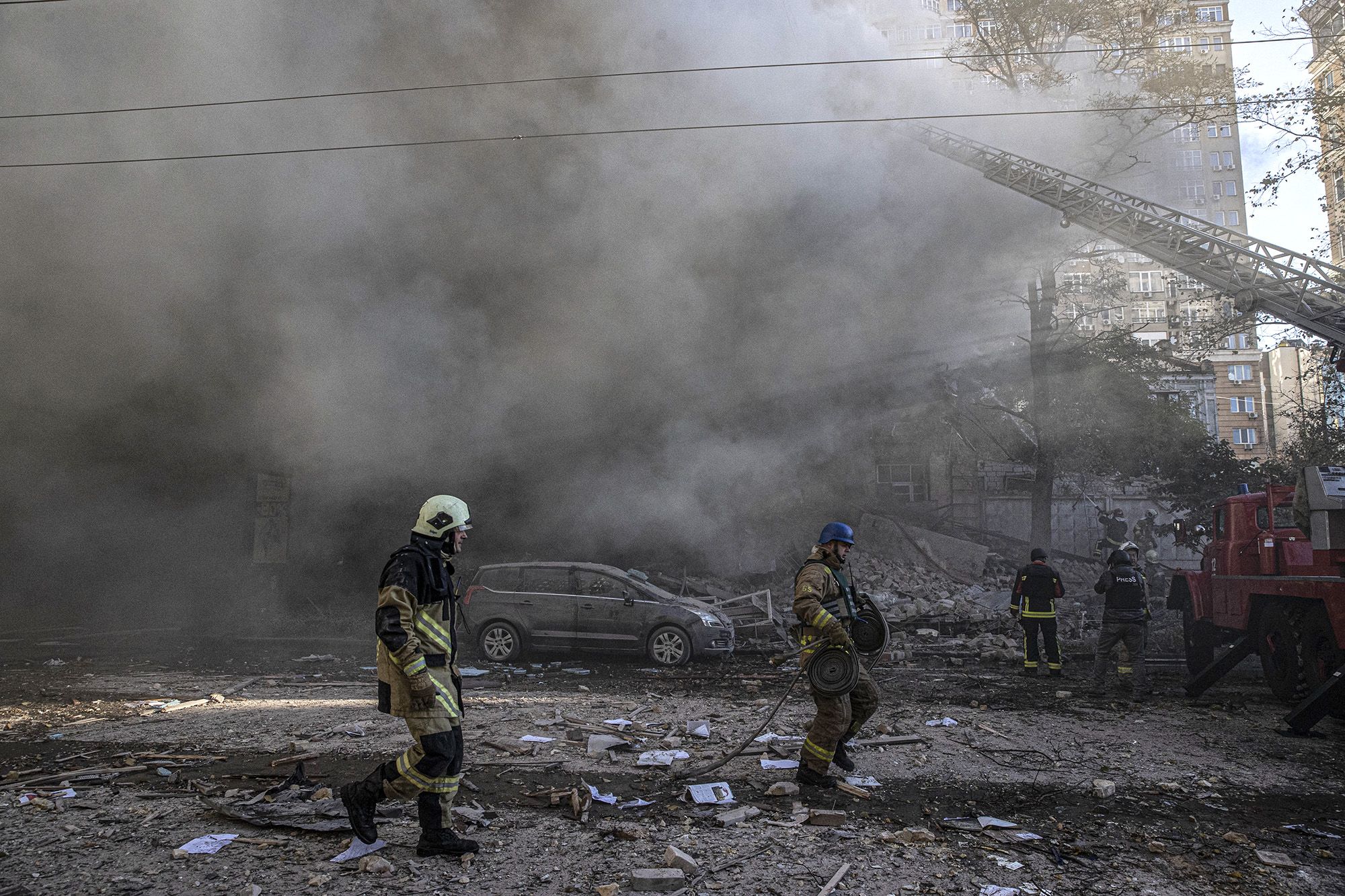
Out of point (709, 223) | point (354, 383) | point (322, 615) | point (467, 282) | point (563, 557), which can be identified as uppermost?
point (709, 223)

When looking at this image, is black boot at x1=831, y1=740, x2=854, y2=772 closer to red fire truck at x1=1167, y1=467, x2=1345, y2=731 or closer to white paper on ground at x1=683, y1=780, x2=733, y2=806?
white paper on ground at x1=683, y1=780, x2=733, y2=806

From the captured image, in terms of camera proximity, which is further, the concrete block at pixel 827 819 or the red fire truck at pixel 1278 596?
the red fire truck at pixel 1278 596

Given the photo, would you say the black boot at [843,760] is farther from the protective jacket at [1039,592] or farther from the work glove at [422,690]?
the protective jacket at [1039,592]

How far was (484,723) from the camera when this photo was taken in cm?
570

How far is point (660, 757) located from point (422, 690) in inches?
85.0

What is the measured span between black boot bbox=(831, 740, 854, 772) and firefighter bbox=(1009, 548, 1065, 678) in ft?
14.4

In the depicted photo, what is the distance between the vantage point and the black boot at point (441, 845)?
3.21 m

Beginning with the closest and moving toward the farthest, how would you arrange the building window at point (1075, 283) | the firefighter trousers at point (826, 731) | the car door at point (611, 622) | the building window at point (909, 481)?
the firefighter trousers at point (826, 731) < the car door at point (611, 622) < the building window at point (1075, 283) < the building window at point (909, 481)

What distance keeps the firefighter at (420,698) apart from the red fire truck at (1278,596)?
594 cm

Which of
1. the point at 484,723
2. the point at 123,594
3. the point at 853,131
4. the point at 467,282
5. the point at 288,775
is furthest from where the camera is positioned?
the point at 123,594

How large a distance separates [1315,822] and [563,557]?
11153 mm

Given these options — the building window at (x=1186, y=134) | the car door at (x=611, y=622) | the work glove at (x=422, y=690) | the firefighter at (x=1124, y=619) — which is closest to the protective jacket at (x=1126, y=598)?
the firefighter at (x=1124, y=619)

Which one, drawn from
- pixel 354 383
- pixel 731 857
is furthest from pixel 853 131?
pixel 731 857

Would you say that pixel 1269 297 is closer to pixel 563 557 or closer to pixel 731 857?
pixel 731 857
